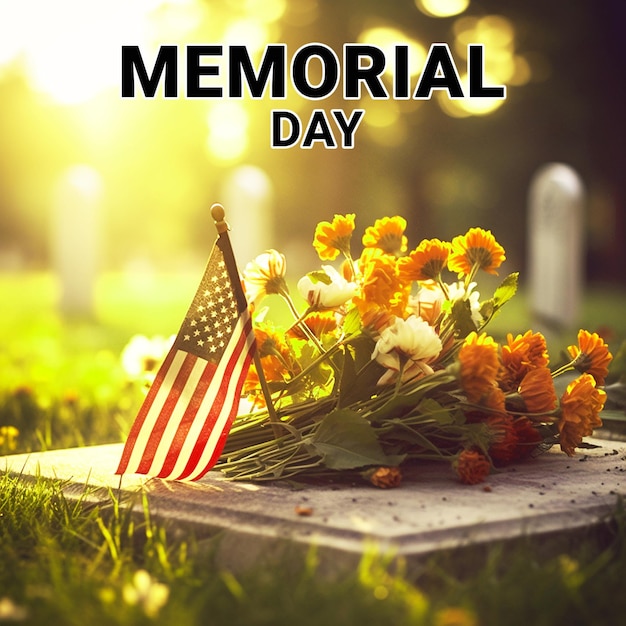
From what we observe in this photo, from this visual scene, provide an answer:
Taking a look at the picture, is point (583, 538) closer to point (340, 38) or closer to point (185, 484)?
point (185, 484)

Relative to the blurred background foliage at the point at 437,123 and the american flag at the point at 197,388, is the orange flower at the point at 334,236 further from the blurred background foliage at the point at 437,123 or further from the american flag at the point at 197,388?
the blurred background foliage at the point at 437,123

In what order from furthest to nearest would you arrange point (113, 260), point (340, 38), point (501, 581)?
1. point (113, 260)
2. point (340, 38)
3. point (501, 581)

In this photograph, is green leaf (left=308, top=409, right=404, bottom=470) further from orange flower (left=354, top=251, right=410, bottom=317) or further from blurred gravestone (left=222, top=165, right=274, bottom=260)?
blurred gravestone (left=222, top=165, right=274, bottom=260)

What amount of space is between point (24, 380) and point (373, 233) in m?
3.24

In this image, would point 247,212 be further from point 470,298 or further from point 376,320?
point 376,320

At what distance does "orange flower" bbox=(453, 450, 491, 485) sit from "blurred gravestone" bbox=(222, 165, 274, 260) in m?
8.07

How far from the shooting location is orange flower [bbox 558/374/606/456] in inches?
112

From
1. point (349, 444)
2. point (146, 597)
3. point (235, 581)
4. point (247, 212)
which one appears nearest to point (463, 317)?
point (349, 444)

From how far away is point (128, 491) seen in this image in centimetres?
275

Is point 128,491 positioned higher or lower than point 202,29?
lower

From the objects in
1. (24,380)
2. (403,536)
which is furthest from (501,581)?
(24,380)

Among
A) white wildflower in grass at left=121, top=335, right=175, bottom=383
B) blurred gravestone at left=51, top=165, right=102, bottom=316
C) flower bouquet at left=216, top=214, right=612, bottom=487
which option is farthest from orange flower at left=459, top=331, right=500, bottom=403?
blurred gravestone at left=51, top=165, right=102, bottom=316

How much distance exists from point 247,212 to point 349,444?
28.0ft

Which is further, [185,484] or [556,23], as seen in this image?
[556,23]
